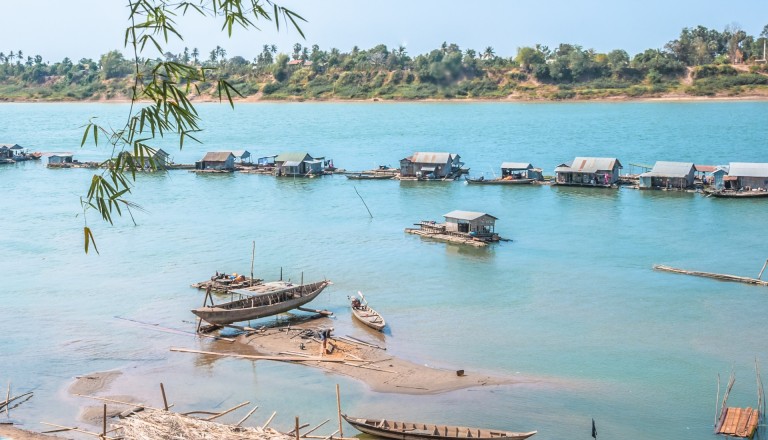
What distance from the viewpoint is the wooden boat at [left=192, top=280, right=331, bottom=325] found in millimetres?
23969

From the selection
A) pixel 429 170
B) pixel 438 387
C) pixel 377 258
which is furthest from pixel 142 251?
pixel 429 170

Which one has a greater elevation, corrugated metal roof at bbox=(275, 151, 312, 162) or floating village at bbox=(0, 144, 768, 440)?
corrugated metal roof at bbox=(275, 151, 312, 162)

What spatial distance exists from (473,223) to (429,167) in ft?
63.3

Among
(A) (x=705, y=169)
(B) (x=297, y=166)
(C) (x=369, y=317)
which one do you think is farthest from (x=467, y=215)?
(B) (x=297, y=166)

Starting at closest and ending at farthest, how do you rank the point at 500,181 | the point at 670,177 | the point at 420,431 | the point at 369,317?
the point at 420,431 → the point at 369,317 → the point at 670,177 → the point at 500,181

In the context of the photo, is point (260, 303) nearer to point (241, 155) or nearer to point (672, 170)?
point (672, 170)

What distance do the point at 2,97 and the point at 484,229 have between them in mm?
132380

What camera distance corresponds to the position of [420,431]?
1648cm

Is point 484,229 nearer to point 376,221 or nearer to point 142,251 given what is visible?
point 376,221

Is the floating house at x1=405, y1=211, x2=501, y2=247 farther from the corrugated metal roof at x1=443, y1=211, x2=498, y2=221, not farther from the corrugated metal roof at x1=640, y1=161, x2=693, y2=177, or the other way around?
the corrugated metal roof at x1=640, y1=161, x2=693, y2=177

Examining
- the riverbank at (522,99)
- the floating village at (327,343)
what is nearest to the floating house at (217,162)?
the floating village at (327,343)

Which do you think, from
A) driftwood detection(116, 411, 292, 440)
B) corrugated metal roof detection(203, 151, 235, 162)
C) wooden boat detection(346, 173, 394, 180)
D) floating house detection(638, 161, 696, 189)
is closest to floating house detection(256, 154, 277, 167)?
corrugated metal roof detection(203, 151, 235, 162)

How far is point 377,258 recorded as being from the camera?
112 feet

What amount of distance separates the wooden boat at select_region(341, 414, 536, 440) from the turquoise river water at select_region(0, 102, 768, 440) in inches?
72.1
